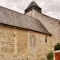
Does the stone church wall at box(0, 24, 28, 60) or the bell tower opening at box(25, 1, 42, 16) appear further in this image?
the bell tower opening at box(25, 1, 42, 16)

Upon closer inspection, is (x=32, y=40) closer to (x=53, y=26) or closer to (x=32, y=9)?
(x=53, y=26)

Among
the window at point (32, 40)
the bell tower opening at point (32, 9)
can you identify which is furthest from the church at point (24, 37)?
the bell tower opening at point (32, 9)

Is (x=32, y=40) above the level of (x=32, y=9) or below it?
below

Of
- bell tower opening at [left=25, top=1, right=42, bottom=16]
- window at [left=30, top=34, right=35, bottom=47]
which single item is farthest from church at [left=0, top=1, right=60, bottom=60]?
bell tower opening at [left=25, top=1, right=42, bottom=16]

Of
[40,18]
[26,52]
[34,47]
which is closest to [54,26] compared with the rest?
[40,18]

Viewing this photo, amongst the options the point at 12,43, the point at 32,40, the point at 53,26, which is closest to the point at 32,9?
the point at 53,26

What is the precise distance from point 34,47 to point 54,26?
6561 mm

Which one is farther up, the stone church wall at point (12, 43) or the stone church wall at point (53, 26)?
the stone church wall at point (53, 26)

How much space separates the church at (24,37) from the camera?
59.7 feet

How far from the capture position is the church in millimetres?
18188

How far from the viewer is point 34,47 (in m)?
21.8

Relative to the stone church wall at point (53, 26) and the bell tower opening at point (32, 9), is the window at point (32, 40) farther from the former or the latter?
the bell tower opening at point (32, 9)

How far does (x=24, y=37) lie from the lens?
809 inches

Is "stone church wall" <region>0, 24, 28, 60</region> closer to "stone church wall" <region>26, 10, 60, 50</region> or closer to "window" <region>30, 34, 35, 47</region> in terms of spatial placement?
"window" <region>30, 34, 35, 47</region>
